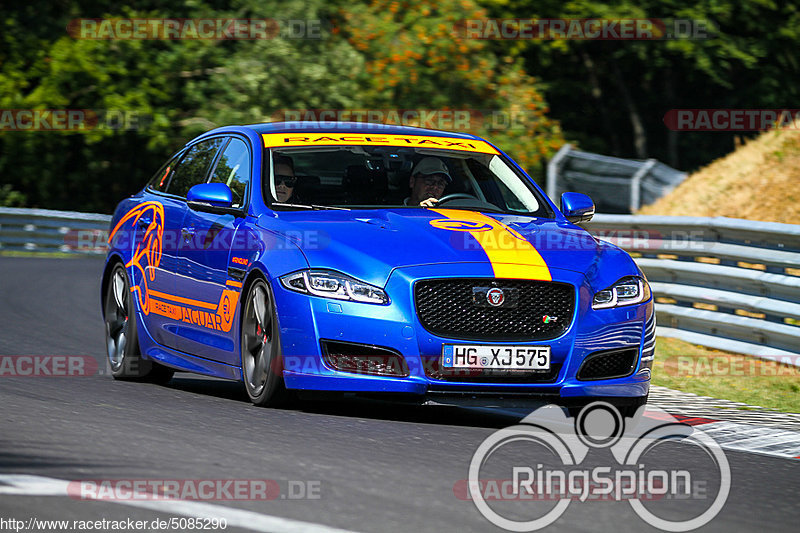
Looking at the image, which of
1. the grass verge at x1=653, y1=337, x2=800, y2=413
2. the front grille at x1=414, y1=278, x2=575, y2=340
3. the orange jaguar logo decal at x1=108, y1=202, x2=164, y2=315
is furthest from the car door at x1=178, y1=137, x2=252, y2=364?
the grass verge at x1=653, y1=337, x2=800, y2=413

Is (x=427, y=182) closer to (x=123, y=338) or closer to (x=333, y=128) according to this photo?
(x=333, y=128)

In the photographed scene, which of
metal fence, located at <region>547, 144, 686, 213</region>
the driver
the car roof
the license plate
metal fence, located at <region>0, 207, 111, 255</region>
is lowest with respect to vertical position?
metal fence, located at <region>0, 207, 111, 255</region>

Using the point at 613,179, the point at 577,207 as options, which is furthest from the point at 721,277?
the point at 613,179

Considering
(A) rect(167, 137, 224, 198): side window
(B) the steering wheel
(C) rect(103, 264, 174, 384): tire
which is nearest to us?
(B) the steering wheel

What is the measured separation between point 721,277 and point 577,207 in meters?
3.45

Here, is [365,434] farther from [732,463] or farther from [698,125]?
[698,125]

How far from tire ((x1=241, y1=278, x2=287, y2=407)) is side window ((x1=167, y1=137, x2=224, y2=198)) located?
5.93ft

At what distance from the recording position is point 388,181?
909cm

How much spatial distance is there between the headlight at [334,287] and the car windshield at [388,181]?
100 cm

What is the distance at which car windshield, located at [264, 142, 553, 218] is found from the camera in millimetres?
8859

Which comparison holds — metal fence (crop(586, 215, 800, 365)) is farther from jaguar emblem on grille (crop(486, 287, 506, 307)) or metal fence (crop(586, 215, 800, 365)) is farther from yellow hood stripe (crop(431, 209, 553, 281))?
jaguar emblem on grille (crop(486, 287, 506, 307))

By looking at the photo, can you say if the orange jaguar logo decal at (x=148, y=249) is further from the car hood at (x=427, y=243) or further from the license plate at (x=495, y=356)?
the license plate at (x=495, y=356)

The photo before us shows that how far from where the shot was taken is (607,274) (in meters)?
8.04

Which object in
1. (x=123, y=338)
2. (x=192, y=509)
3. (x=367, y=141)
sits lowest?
(x=123, y=338)
